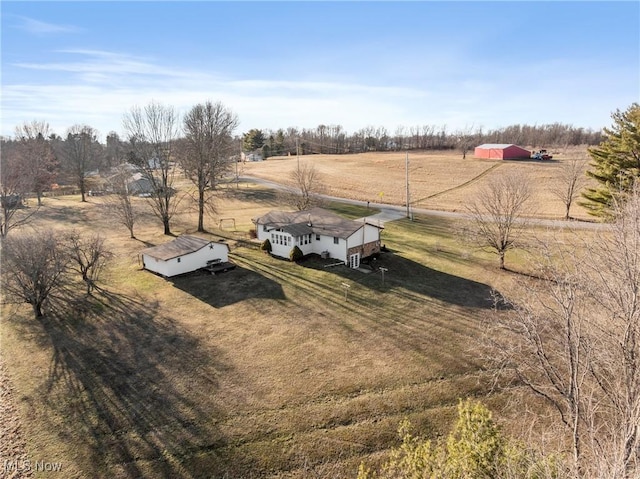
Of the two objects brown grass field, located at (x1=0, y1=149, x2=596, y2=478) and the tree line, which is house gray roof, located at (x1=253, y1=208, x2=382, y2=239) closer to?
brown grass field, located at (x1=0, y1=149, x2=596, y2=478)

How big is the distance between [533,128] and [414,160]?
81.8 meters

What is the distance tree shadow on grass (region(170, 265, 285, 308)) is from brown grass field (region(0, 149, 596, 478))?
164 millimetres

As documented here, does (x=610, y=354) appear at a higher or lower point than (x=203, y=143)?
lower

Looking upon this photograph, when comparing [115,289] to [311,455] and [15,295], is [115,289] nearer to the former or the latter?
[15,295]

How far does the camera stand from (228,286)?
96.5 feet

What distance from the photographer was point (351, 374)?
63.2 ft

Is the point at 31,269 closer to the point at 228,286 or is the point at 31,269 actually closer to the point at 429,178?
the point at 228,286

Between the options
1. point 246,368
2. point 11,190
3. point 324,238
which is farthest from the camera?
point 11,190

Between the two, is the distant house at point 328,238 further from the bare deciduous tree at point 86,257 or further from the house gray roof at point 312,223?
the bare deciduous tree at point 86,257

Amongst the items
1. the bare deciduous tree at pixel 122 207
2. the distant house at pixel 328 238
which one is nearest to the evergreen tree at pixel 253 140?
the bare deciduous tree at pixel 122 207

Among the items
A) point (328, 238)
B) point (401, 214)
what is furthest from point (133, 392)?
point (401, 214)

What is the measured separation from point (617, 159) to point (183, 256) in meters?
40.4

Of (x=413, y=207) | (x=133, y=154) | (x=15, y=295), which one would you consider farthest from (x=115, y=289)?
(x=413, y=207)

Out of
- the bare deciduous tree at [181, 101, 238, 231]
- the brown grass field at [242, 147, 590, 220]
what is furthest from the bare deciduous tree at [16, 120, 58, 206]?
the brown grass field at [242, 147, 590, 220]
